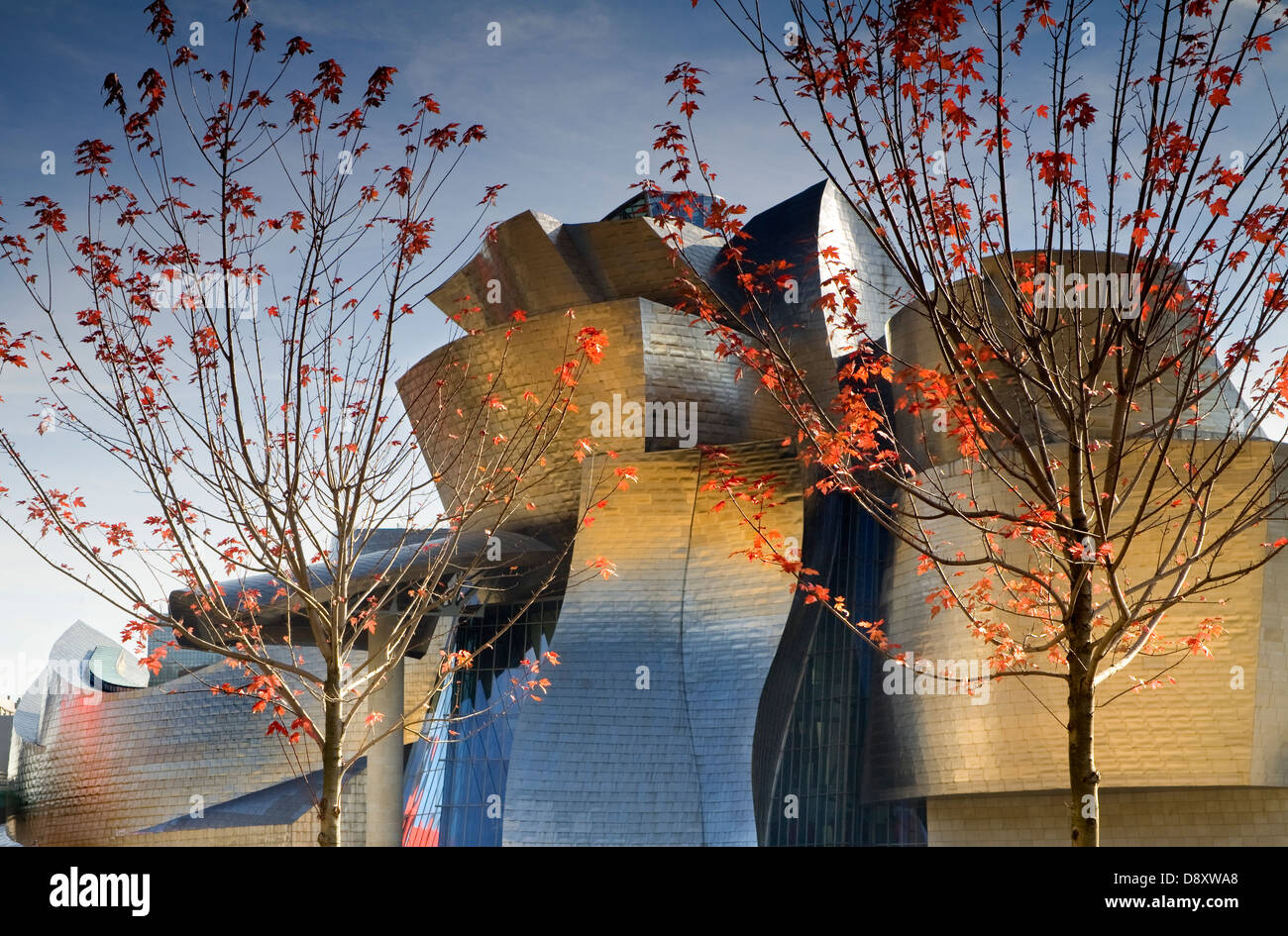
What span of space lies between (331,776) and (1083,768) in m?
5.57

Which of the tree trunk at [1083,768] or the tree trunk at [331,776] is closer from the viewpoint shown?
the tree trunk at [1083,768]

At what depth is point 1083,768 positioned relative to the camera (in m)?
6.97

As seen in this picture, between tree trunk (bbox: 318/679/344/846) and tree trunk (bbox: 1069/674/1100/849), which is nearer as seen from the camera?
tree trunk (bbox: 1069/674/1100/849)

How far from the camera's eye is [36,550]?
30.2 ft

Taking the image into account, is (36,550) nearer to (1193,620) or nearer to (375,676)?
(375,676)

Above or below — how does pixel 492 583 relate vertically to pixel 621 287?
below

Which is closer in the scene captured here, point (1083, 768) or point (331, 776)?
point (1083, 768)

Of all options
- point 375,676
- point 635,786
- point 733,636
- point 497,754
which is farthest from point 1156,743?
point 375,676

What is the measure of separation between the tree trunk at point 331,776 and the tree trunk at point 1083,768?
212 inches

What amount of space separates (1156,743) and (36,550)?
51.0 feet

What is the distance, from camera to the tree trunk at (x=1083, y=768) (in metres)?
6.85

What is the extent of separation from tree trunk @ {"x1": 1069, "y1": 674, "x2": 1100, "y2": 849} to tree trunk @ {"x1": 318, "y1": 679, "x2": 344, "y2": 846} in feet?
17.7

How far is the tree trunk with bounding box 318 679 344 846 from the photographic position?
9.16m

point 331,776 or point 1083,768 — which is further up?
point 1083,768
